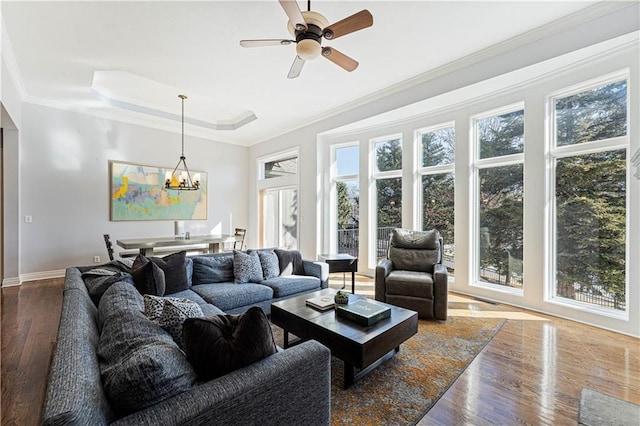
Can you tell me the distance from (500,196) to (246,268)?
3671mm

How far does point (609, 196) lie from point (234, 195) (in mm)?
7008

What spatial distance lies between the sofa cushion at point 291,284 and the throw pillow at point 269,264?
108mm

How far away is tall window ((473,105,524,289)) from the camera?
388 cm

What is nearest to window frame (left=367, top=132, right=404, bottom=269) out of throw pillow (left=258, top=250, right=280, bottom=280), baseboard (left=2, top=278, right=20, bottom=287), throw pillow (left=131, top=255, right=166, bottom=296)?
throw pillow (left=258, top=250, right=280, bottom=280)

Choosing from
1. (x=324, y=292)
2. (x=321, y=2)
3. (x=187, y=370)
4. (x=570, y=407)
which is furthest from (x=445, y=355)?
(x=321, y=2)

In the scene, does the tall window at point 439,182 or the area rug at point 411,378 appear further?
the tall window at point 439,182

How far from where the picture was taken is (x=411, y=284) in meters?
3.36

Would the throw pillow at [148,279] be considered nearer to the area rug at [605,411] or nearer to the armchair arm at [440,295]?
the armchair arm at [440,295]

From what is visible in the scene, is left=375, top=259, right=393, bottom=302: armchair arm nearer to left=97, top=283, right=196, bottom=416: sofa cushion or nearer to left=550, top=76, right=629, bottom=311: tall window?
left=550, top=76, right=629, bottom=311: tall window

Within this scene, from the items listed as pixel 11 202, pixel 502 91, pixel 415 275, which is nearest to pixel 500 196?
pixel 502 91

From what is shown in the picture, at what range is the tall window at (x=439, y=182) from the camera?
454 cm

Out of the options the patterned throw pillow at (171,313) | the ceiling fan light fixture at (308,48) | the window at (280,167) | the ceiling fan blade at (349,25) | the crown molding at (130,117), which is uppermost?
the crown molding at (130,117)

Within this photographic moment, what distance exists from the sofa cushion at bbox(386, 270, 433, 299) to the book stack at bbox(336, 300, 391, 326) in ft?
3.52

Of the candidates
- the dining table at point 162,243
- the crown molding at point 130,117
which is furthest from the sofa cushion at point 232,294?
the crown molding at point 130,117
